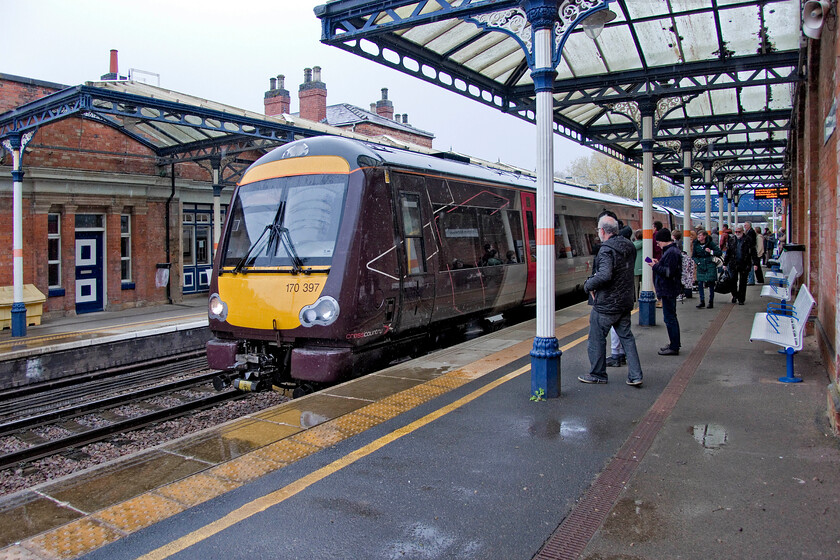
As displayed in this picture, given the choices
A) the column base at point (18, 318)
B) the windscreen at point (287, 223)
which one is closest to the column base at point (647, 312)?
the windscreen at point (287, 223)

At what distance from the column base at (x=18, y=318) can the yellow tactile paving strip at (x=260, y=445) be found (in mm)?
9795

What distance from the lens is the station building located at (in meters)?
15.4

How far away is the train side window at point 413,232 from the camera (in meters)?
7.77

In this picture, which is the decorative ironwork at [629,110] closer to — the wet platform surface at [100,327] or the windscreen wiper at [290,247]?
the windscreen wiper at [290,247]

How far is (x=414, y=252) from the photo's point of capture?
26.0 ft

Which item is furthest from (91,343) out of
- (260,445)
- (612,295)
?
(612,295)

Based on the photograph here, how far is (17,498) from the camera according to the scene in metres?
4.24

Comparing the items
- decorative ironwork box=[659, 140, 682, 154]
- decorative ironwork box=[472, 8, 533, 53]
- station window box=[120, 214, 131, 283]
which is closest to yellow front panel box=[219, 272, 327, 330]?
decorative ironwork box=[472, 8, 533, 53]

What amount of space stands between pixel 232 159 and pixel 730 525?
17.5 m

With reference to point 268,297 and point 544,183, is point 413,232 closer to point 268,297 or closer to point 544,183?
point 268,297

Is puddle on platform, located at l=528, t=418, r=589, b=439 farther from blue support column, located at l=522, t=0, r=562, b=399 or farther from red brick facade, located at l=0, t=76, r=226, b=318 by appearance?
red brick facade, located at l=0, t=76, r=226, b=318

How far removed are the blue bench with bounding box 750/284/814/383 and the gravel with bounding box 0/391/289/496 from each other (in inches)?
241

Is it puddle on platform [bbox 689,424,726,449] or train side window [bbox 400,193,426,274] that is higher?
train side window [bbox 400,193,426,274]

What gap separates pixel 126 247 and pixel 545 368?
622 inches
